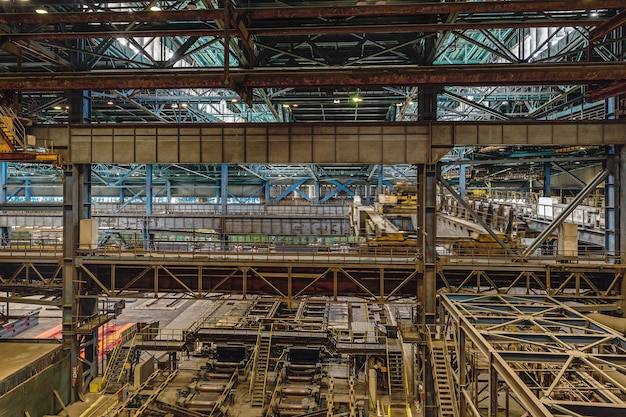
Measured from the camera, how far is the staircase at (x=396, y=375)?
16.2 metres

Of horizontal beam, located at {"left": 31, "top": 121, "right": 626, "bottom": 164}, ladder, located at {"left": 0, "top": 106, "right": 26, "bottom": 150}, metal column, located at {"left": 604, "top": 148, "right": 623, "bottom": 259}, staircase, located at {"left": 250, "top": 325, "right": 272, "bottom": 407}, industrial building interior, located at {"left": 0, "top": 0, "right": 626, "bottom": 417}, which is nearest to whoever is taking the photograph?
industrial building interior, located at {"left": 0, "top": 0, "right": 626, "bottom": 417}

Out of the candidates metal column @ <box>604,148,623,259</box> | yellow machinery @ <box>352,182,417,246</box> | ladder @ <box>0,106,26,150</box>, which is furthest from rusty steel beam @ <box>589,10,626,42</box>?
ladder @ <box>0,106,26,150</box>

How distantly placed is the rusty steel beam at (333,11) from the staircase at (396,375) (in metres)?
13.4

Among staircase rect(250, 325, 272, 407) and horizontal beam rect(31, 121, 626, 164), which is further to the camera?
staircase rect(250, 325, 272, 407)

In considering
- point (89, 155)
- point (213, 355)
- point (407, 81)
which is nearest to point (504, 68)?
point (407, 81)

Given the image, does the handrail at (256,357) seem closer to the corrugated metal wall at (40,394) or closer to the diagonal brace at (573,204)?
the corrugated metal wall at (40,394)

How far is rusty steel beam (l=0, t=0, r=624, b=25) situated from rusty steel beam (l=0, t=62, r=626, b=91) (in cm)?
183

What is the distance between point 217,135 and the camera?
1628cm

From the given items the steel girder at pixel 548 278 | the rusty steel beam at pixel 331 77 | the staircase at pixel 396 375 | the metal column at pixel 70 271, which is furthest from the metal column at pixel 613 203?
the metal column at pixel 70 271

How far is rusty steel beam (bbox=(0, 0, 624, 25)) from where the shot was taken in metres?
9.87

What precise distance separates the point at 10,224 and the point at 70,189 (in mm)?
29476

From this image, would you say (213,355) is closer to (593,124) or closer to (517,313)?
(517,313)

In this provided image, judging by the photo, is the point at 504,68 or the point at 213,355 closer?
the point at 504,68

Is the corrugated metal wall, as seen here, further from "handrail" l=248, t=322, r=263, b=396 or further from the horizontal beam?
the horizontal beam
